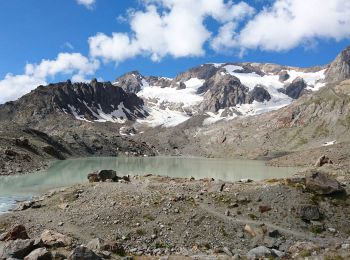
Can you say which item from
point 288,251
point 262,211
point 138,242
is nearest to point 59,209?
point 138,242

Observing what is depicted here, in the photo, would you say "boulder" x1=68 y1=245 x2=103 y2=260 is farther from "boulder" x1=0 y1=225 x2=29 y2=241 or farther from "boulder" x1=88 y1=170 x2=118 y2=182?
"boulder" x1=88 y1=170 x2=118 y2=182

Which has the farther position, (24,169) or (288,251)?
(24,169)

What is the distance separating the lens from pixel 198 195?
4553 cm

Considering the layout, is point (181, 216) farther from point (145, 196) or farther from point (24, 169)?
point (24, 169)

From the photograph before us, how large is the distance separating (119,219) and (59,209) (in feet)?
27.3

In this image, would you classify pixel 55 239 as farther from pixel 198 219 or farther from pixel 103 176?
pixel 103 176

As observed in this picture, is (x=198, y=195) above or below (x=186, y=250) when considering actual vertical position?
above

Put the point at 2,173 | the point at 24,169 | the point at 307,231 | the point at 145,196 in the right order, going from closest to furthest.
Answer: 1. the point at 307,231
2. the point at 145,196
3. the point at 2,173
4. the point at 24,169

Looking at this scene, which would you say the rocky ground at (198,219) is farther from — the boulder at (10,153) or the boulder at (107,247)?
the boulder at (10,153)

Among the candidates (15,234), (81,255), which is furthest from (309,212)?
(15,234)

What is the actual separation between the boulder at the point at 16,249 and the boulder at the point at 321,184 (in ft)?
98.1

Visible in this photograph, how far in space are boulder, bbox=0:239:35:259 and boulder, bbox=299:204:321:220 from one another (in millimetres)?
25418

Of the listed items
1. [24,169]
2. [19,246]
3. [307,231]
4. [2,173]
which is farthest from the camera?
[24,169]

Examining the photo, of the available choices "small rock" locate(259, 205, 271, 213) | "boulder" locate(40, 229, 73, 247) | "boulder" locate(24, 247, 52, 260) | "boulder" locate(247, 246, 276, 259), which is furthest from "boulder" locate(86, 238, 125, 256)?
"small rock" locate(259, 205, 271, 213)
